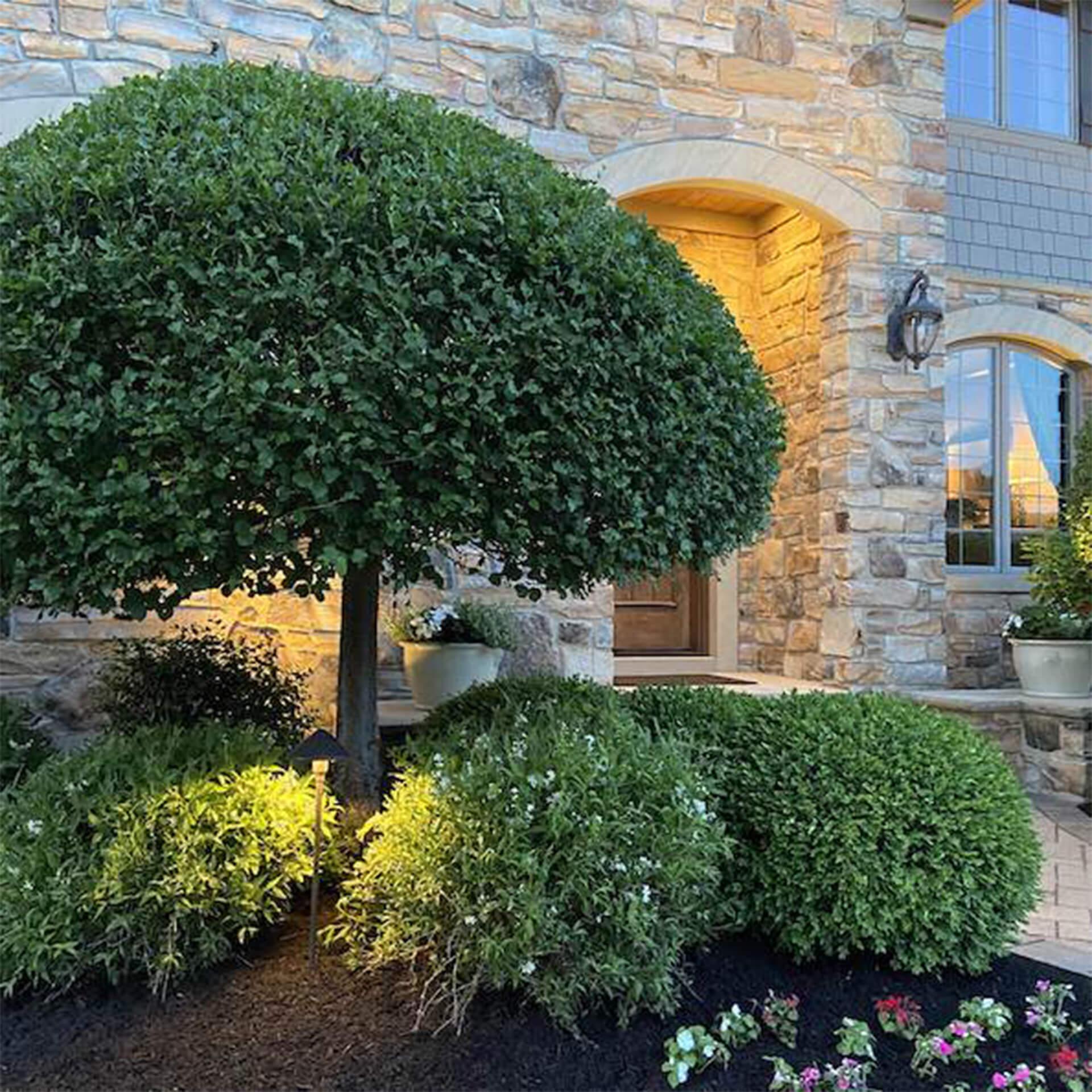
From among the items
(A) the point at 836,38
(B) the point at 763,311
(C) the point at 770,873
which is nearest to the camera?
(C) the point at 770,873

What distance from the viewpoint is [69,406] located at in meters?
1.97

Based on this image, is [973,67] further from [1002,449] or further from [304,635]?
[304,635]

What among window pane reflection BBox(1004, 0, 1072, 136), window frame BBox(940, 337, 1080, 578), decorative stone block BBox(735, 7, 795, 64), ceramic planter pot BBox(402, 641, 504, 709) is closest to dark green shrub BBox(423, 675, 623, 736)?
ceramic planter pot BBox(402, 641, 504, 709)

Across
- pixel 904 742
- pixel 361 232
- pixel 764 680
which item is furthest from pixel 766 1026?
pixel 764 680

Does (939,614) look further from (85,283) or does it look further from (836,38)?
(85,283)

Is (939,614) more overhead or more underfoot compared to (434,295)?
more underfoot

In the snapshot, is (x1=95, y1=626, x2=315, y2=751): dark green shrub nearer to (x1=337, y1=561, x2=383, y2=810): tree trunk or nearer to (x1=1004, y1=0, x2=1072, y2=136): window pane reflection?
(x1=337, y1=561, x2=383, y2=810): tree trunk

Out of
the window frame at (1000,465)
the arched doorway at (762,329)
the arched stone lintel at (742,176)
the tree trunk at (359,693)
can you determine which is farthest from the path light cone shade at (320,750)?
the window frame at (1000,465)

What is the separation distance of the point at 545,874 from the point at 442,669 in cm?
203

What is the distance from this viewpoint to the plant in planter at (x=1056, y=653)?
5.23 m

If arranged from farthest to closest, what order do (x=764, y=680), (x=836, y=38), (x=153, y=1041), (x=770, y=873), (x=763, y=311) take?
(x=763, y=311) → (x=764, y=680) → (x=836, y=38) → (x=770, y=873) → (x=153, y=1041)

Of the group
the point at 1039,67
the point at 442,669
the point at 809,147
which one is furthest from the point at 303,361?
the point at 1039,67

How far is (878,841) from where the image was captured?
8.14ft

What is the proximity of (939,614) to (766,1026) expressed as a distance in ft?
11.6
